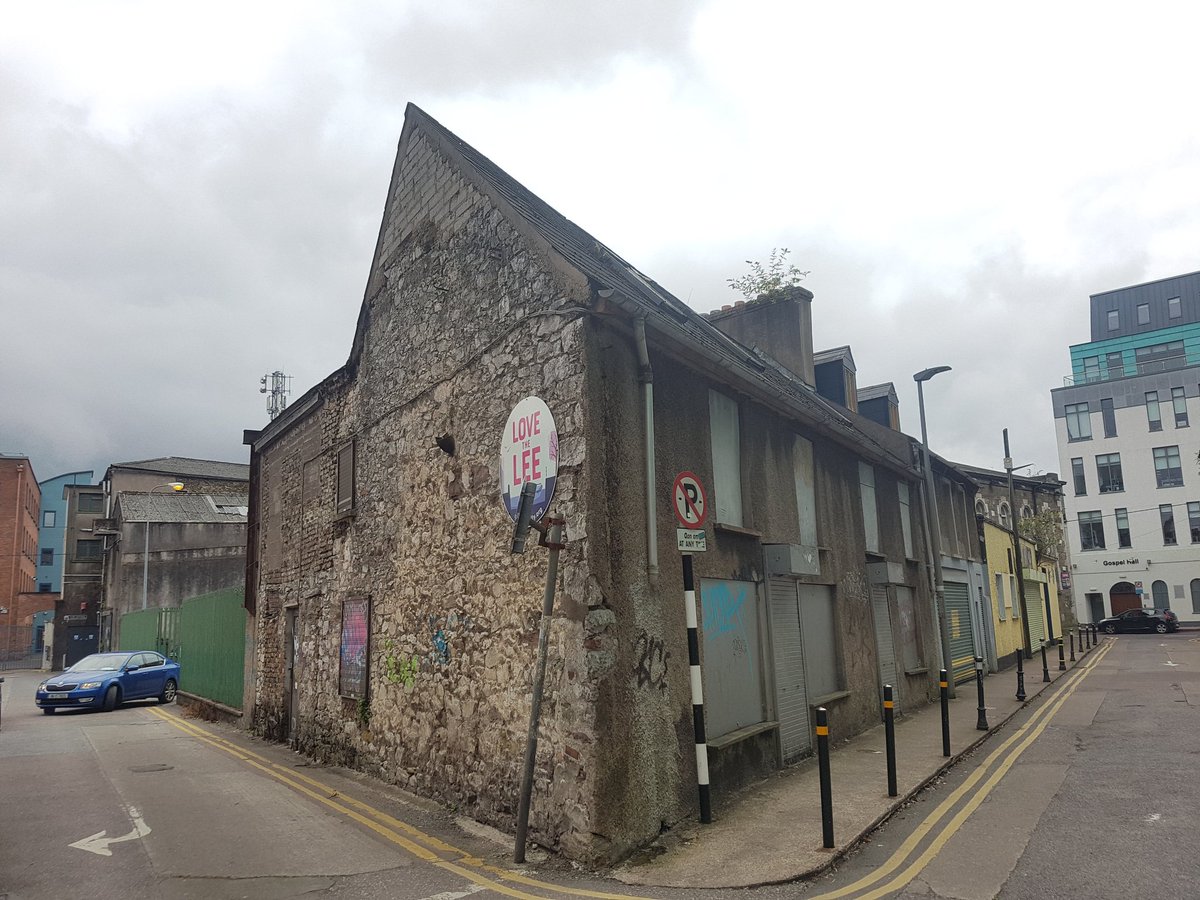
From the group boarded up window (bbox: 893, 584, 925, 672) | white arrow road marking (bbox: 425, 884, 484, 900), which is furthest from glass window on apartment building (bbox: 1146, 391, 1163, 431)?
white arrow road marking (bbox: 425, 884, 484, 900)

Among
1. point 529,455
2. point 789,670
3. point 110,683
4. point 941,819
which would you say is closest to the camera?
point 941,819

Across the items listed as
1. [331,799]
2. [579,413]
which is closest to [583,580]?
[579,413]

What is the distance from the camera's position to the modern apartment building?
5312 centimetres

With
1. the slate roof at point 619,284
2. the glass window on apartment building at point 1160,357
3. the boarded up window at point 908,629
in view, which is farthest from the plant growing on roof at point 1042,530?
the slate roof at point 619,284

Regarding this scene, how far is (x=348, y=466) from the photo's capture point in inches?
474

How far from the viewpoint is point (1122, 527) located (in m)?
55.6

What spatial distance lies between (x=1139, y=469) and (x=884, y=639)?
5316 centimetres

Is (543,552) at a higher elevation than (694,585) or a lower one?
higher

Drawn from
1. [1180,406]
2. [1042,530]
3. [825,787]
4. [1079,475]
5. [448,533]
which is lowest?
[825,787]

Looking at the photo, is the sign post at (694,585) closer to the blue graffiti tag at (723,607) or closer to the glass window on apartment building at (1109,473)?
the blue graffiti tag at (723,607)

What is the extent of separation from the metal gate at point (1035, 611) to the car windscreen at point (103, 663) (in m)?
28.7

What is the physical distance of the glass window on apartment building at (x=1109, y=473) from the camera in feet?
185

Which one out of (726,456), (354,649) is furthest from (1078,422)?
(354,649)

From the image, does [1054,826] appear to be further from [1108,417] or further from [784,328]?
[1108,417]
